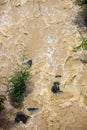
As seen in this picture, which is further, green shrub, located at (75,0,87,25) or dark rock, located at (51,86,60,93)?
green shrub, located at (75,0,87,25)

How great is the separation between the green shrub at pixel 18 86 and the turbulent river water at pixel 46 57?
0.19 metres

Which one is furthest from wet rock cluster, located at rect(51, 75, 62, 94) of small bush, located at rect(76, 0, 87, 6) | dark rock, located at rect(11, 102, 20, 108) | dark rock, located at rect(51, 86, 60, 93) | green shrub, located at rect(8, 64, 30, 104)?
small bush, located at rect(76, 0, 87, 6)

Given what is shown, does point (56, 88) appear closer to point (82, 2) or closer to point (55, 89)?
point (55, 89)

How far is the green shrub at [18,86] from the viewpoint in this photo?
8.35 metres

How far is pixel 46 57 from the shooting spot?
31.2ft

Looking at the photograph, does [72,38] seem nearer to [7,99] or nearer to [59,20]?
[59,20]

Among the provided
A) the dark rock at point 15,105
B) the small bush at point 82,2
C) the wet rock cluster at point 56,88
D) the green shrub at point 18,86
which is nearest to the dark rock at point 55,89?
the wet rock cluster at point 56,88

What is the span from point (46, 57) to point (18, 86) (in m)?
1.53

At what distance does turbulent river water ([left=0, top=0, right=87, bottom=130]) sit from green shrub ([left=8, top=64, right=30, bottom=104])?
0.63 feet

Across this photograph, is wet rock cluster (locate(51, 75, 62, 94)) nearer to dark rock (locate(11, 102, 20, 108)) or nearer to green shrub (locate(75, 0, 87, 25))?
dark rock (locate(11, 102, 20, 108))

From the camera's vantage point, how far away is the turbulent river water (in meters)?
8.06

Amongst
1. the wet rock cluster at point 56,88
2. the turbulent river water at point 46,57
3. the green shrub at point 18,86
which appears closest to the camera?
the turbulent river water at point 46,57

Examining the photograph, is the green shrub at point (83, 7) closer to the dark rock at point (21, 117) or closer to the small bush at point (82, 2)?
the small bush at point (82, 2)

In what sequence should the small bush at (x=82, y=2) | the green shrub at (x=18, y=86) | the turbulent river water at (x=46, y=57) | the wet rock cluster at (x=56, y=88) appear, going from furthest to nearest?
the small bush at (x=82, y=2), the wet rock cluster at (x=56, y=88), the green shrub at (x=18, y=86), the turbulent river water at (x=46, y=57)
